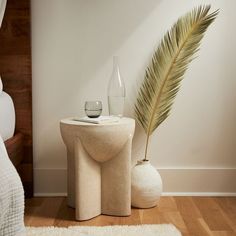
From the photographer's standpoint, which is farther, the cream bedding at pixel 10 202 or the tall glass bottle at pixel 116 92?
the tall glass bottle at pixel 116 92

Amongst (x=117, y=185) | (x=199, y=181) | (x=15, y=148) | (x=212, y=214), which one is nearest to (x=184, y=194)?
(x=199, y=181)

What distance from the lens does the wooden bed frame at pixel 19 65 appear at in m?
2.61

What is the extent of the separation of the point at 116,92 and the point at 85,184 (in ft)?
2.13

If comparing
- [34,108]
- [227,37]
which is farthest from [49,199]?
[227,37]

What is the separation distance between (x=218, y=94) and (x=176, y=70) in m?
0.40

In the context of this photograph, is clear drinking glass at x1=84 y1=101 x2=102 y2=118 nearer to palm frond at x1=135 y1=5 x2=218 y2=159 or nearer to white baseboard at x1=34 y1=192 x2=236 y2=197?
palm frond at x1=135 y1=5 x2=218 y2=159

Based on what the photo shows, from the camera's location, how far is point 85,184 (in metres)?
2.22

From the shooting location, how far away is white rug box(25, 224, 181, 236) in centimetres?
200

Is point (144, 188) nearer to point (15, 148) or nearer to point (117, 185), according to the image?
point (117, 185)

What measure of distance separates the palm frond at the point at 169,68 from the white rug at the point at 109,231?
2.27 feet

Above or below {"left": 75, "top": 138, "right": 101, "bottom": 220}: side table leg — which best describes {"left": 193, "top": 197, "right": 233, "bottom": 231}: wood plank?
below

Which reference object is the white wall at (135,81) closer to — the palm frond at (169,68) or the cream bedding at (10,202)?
the palm frond at (169,68)

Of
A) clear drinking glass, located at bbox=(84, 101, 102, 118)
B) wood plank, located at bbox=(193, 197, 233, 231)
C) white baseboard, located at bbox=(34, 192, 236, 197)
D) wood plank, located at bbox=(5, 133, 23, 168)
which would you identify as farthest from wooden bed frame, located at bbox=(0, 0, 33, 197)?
wood plank, located at bbox=(193, 197, 233, 231)

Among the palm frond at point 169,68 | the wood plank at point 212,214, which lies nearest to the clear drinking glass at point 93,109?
the palm frond at point 169,68
